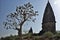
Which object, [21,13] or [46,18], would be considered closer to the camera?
[21,13]

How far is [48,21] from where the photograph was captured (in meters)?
50.2

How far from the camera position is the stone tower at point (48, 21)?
4994 cm

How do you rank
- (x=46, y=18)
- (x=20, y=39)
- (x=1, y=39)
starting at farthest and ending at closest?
(x=46, y=18) < (x=1, y=39) < (x=20, y=39)

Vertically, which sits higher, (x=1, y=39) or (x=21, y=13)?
(x=21, y=13)

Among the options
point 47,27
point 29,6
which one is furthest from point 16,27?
point 47,27

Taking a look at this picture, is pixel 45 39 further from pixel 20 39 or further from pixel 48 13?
pixel 48 13

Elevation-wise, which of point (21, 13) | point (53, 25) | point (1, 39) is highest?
point (21, 13)

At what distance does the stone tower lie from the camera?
164ft

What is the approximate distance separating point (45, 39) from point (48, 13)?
13.2 m

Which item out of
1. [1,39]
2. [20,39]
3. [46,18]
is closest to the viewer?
[20,39]

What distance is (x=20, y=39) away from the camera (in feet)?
126

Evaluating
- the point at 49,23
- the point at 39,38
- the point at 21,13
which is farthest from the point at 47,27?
the point at 21,13

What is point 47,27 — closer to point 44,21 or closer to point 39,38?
point 44,21

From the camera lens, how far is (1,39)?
156 ft
